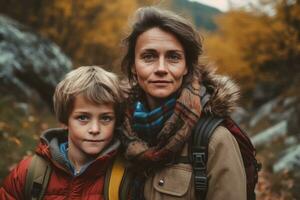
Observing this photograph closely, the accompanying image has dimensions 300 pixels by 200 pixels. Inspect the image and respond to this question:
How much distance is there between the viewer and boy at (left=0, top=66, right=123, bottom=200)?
10.0 feet

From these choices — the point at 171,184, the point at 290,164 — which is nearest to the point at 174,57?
the point at 171,184

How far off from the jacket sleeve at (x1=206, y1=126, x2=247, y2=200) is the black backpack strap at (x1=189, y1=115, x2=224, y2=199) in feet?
0.10

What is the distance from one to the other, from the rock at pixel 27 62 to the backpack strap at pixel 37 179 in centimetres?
617

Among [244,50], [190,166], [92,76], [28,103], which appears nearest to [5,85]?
[28,103]

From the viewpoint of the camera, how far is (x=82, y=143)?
3115 mm

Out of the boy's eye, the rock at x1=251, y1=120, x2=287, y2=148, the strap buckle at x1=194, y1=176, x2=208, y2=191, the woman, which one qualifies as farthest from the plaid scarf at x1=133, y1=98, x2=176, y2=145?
the rock at x1=251, y1=120, x2=287, y2=148

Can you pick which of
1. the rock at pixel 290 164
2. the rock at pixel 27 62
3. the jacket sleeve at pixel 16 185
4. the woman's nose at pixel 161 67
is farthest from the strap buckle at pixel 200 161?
the rock at pixel 27 62

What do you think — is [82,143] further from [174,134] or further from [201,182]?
[201,182]

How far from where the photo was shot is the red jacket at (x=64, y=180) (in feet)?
9.97

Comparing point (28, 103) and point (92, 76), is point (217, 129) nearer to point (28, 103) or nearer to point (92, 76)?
point (92, 76)

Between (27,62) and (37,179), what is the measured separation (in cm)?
795

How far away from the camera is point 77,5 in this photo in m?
22.6

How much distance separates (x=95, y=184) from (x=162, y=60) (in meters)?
0.92

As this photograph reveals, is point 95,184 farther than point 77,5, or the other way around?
point 77,5
